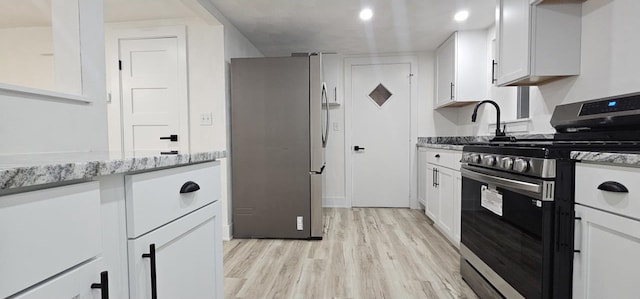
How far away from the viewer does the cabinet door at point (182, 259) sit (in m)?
0.71

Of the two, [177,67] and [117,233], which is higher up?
[177,67]

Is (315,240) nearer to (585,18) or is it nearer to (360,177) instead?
(360,177)

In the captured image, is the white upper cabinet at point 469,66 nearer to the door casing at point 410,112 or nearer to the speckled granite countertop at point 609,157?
the door casing at point 410,112

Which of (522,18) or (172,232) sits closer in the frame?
(172,232)

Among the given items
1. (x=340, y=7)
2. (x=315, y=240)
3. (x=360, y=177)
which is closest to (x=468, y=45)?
(x=340, y=7)

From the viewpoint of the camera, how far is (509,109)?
9.20 feet

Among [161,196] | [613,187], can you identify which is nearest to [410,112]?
[613,187]

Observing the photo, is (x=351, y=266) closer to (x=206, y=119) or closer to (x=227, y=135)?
(x=227, y=135)

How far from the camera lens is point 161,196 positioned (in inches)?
30.9

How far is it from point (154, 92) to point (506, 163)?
2991mm

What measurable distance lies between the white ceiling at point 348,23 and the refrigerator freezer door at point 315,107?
0.46 meters

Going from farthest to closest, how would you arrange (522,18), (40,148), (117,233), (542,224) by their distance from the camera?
1. (522,18)
2. (542,224)
3. (40,148)
4. (117,233)

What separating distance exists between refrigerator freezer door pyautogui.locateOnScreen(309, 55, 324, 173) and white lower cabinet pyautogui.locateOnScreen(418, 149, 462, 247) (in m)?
1.17

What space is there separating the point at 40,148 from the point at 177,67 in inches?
82.1
